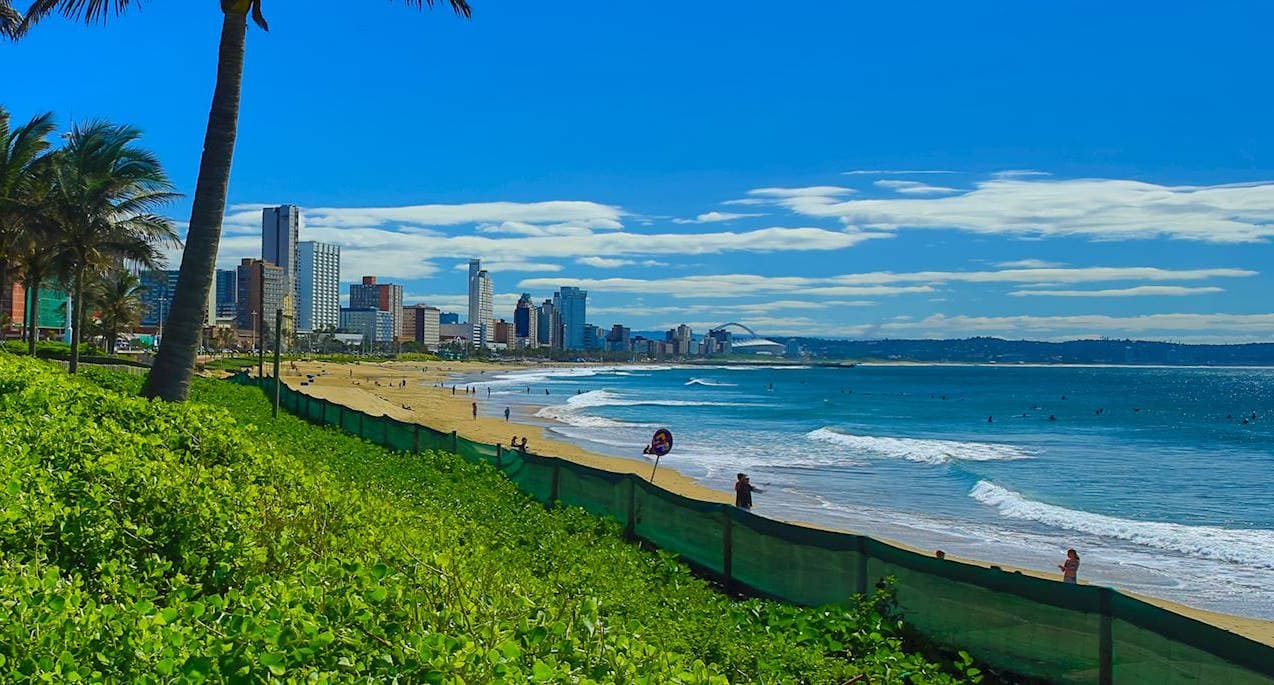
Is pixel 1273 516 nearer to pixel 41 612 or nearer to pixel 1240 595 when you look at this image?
pixel 1240 595

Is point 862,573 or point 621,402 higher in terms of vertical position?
point 862,573

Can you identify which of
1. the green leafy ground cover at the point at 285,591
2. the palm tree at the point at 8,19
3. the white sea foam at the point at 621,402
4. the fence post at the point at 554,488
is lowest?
the white sea foam at the point at 621,402

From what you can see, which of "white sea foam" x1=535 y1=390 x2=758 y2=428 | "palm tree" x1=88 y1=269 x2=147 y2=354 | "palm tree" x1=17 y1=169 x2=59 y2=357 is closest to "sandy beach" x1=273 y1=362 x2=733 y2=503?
"white sea foam" x1=535 y1=390 x2=758 y2=428

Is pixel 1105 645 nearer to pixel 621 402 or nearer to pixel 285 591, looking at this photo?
pixel 285 591

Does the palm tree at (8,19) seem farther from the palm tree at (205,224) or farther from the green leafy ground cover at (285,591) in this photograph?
the green leafy ground cover at (285,591)

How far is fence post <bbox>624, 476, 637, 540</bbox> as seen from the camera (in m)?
12.8

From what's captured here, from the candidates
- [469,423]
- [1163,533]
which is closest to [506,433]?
[469,423]

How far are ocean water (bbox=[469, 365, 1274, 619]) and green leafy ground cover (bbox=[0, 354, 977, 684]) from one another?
1351 cm

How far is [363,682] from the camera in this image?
11.2ft

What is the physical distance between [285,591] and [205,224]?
9.63 m

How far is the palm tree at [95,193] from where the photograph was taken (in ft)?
101

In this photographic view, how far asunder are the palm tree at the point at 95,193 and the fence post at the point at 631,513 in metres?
24.4

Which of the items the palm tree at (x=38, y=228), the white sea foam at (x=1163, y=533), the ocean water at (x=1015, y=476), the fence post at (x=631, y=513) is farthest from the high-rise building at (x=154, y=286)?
the white sea foam at (x=1163, y=533)

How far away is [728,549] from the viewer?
10.8 metres
